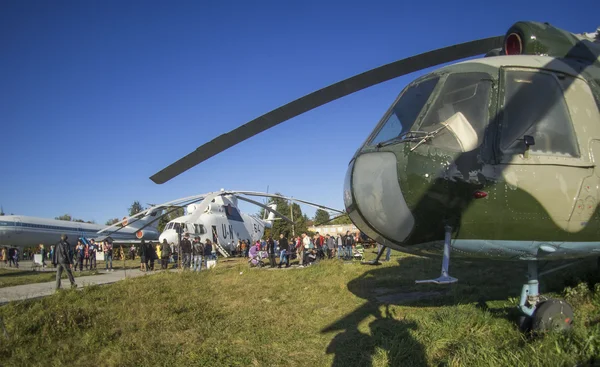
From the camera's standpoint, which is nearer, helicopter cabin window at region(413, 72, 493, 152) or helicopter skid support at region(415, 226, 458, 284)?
helicopter skid support at region(415, 226, 458, 284)

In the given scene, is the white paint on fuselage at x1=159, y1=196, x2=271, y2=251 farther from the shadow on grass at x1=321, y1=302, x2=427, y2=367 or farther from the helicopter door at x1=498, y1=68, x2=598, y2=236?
the helicopter door at x1=498, y1=68, x2=598, y2=236

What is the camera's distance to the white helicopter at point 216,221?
816 inches

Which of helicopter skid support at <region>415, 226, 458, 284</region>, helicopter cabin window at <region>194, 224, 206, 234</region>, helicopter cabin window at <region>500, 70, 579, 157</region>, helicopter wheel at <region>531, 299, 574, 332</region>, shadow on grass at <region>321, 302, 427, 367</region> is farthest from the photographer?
helicopter cabin window at <region>194, 224, 206, 234</region>

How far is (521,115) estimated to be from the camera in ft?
13.7

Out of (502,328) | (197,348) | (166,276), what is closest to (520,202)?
(502,328)

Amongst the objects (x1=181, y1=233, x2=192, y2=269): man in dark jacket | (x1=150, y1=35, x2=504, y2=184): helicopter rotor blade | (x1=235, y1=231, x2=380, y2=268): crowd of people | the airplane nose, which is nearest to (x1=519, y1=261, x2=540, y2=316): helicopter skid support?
the airplane nose

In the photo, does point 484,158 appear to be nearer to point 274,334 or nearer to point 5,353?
point 274,334

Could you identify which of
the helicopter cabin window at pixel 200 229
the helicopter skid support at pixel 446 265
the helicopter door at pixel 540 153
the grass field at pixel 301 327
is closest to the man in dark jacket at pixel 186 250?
the helicopter cabin window at pixel 200 229

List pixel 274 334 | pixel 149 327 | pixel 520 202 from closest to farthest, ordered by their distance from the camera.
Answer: pixel 520 202
pixel 274 334
pixel 149 327

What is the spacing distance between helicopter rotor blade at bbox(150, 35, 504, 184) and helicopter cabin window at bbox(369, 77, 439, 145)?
107 centimetres

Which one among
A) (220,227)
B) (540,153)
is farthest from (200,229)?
(540,153)

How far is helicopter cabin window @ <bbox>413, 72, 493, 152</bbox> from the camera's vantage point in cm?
406

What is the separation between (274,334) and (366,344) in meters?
1.45

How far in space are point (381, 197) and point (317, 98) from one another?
208 centimetres
